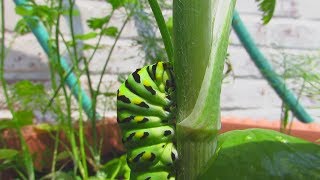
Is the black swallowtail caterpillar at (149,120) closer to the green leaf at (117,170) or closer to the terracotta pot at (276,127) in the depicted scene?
the green leaf at (117,170)

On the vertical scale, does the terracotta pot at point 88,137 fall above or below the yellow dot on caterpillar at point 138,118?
below

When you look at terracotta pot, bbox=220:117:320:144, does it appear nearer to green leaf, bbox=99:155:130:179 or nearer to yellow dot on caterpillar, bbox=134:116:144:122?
green leaf, bbox=99:155:130:179

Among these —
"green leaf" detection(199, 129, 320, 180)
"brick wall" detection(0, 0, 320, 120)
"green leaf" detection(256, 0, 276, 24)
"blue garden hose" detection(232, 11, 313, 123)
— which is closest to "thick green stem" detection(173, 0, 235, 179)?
"green leaf" detection(199, 129, 320, 180)

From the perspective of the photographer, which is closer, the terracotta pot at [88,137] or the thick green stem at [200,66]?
the thick green stem at [200,66]

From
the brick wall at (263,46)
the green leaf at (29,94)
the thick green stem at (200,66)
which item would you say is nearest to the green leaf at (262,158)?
the thick green stem at (200,66)

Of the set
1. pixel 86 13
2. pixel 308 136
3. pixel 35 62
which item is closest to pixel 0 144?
pixel 35 62

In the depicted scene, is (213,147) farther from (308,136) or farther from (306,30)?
(306,30)
